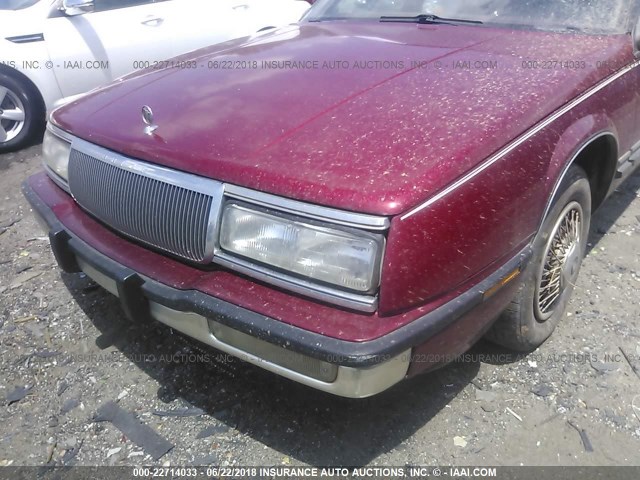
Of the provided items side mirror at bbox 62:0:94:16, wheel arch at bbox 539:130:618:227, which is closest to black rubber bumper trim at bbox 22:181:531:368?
wheel arch at bbox 539:130:618:227

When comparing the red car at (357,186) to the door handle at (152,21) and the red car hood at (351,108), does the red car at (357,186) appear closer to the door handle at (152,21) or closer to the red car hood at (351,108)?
the red car hood at (351,108)

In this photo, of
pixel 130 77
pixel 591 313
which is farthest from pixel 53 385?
pixel 591 313

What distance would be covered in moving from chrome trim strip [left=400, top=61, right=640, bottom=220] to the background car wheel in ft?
0.96

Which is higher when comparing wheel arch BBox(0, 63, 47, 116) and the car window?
the car window

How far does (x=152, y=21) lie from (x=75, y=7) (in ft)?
2.31

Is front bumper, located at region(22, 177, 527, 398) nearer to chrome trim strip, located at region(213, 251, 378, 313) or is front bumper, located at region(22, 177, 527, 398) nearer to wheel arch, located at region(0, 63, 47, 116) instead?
chrome trim strip, located at region(213, 251, 378, 313)

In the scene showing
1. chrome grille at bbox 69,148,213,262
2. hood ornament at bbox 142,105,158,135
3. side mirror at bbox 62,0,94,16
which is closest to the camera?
chrome grille at bbox 69,148,213,262

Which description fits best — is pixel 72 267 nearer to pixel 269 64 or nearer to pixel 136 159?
pixel 136 159

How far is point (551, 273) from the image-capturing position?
2.55 meters

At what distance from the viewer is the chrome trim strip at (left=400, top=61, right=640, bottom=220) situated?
1730 millimetres

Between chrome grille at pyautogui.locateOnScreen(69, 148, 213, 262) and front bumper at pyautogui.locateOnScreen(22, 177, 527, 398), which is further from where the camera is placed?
chrome grille at pyautogui.locateOnScreen(69, 148, 213, 262)

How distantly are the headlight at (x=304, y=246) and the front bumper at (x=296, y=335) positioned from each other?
0.18 m

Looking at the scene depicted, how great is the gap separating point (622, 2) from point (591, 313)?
5.07 feet

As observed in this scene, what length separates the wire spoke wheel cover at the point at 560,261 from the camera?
8.15ft
